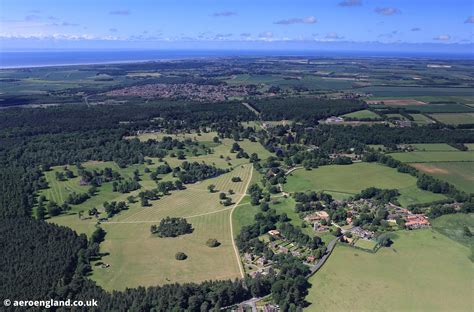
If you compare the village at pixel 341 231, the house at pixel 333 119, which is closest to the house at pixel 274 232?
the village at pixel 341 231

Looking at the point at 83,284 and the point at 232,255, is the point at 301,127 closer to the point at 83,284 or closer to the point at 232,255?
the point at 232,255

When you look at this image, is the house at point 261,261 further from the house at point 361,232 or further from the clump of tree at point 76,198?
the clump of tree at point 76,198

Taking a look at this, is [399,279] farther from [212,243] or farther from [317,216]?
[212,243]

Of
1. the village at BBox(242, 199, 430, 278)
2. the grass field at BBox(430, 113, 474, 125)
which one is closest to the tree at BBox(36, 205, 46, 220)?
the village at BBox(242, 199, 430, 278)

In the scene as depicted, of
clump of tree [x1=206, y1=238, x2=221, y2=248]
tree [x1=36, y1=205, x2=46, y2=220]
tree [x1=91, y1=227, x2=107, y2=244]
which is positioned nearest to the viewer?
clump of tree [x1=206, y1=238, x2=221, y2=248]

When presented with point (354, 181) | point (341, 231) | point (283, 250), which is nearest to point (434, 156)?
point (354, 181)

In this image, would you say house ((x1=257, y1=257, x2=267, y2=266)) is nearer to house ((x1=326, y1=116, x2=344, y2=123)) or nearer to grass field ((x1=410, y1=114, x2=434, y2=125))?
house ((x1=326, y1=116, x2=344, y2=123))

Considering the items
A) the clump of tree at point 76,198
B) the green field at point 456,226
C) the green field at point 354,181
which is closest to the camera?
the green field at point 456,226
